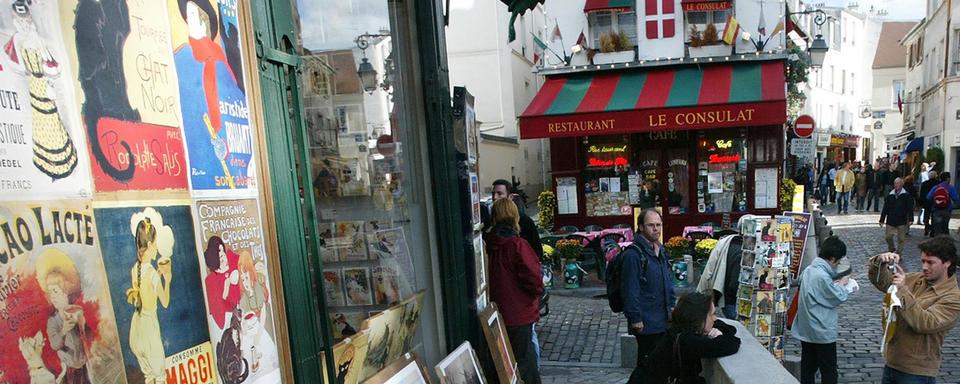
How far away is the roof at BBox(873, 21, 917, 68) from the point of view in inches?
1612

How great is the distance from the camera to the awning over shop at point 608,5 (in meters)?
11.6

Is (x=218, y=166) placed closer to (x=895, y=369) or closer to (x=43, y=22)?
(x=43, y=22)

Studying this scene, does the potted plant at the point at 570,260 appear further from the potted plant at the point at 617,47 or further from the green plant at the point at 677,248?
the potted plant at the point at 617,47

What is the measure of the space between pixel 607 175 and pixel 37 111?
11128mm

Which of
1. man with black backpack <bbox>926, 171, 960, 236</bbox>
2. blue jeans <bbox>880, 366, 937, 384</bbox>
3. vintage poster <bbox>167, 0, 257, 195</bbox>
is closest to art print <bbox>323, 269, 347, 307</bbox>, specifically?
vintage poster <bbox>167, 0, 257, 195</bbox>

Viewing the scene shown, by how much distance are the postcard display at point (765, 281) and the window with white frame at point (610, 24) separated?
7723 mm

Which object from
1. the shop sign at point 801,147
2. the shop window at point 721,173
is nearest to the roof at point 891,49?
the shop sign at point 801,147

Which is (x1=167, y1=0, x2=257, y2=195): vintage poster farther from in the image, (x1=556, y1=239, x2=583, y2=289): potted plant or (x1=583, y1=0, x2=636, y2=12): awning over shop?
(x1=583, y1=0, x2=636, y2=12): awning over shop

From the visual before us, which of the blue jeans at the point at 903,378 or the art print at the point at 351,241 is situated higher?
the art print at the point at 351,241

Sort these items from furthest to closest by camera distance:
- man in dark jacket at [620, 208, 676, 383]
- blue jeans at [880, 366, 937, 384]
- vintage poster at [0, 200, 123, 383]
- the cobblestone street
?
the cobblestone street
man in dark jacket at [620, 208, 676, 383]
blue jeans at [880, 366, 937, 384]
vintage poster at [0, 200, 123, 383]

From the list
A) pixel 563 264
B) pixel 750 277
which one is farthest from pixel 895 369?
pixel 563 264

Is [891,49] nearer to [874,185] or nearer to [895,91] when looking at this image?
[895,91]

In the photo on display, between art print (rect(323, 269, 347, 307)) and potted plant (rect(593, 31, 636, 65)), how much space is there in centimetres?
987

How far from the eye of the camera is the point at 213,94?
2.13 m
